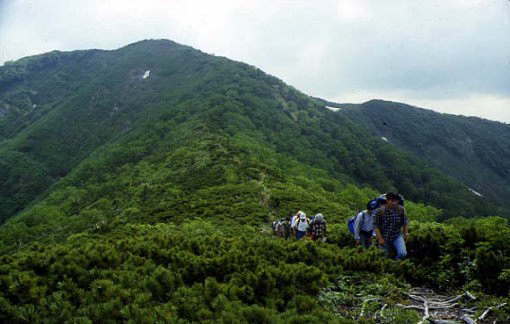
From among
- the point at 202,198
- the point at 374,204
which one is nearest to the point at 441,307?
the point at 374,204

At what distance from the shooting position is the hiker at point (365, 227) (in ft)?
33.8

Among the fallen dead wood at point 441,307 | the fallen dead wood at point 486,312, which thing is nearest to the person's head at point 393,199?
the fallen dead wood at point 441,307

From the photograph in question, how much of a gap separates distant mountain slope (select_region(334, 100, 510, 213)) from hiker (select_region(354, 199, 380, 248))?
438 ft

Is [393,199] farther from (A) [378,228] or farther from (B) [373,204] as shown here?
(B) [373,204]

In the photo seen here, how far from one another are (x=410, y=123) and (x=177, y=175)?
485ft

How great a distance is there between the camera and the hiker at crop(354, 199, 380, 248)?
406 inches

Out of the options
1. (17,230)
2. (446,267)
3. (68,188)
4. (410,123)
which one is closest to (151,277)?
(446,267)

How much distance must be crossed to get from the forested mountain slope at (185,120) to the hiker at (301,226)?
53.1 m

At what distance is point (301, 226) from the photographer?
15.0 meters

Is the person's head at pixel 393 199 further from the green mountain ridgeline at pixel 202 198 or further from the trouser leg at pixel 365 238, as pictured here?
the trouser leg at pixel 365 238

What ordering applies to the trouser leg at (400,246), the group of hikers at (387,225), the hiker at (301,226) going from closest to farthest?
the trouser leg at (400,246) < the group of hikers at (387,225) < the hiker at (301,226)

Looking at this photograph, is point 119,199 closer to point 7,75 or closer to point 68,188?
point 68,188

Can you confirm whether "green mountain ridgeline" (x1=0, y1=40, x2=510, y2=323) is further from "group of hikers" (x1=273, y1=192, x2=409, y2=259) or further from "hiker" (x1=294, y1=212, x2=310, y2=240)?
"hiker" (x1=294, y1=212, x2=310, y2=240)

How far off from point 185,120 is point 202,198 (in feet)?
180
